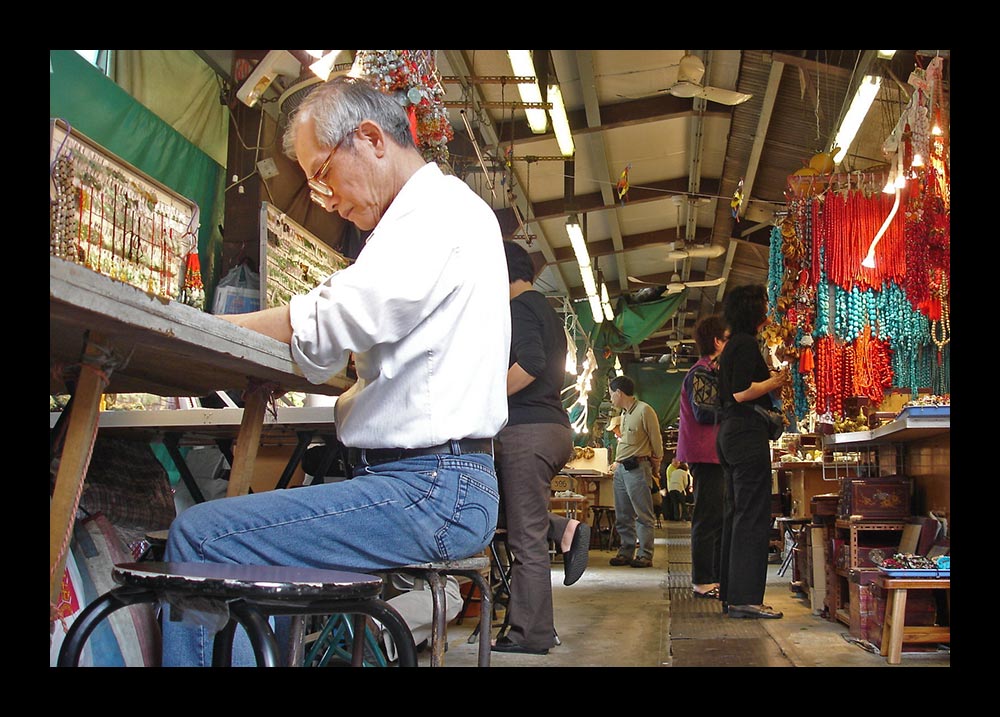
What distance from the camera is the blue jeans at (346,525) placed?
1.52 meters

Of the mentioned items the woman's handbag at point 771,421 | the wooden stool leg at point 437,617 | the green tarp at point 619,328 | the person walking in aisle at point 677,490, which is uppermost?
the green tarp at point 619,328

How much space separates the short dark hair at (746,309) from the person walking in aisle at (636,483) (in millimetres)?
3565

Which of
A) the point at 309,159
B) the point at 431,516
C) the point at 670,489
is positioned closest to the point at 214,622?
the point at 431,516

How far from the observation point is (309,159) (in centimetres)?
196

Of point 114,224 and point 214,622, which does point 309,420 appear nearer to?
point 114,224

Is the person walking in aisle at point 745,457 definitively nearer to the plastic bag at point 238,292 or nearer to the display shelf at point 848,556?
the display shelf at point 848,556

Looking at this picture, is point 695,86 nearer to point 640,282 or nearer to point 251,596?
point 251,596

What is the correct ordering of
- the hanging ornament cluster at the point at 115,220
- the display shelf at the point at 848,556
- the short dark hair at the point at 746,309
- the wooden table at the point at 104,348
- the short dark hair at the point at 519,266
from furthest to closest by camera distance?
the short dark hair at the point at 746,309 < the display shelf at the point at 848,556 < the short dark hair at the point at 519,266 < the hanging ornament cluster at the point at 115,220 < the wooden table at the point at 104,348

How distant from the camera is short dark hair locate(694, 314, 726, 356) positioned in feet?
20.6

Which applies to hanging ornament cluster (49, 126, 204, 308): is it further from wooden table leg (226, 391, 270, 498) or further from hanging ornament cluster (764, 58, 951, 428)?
hanging ornament cluster (764, 58, 951, 428)

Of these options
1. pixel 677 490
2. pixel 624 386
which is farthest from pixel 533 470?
pixel 677 490

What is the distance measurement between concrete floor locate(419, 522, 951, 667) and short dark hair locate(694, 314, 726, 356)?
1625 millimetres

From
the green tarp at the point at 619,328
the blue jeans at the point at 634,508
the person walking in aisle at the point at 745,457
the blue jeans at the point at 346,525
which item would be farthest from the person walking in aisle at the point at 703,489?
the green tarp at the point at 619,328

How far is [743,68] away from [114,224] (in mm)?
6805
